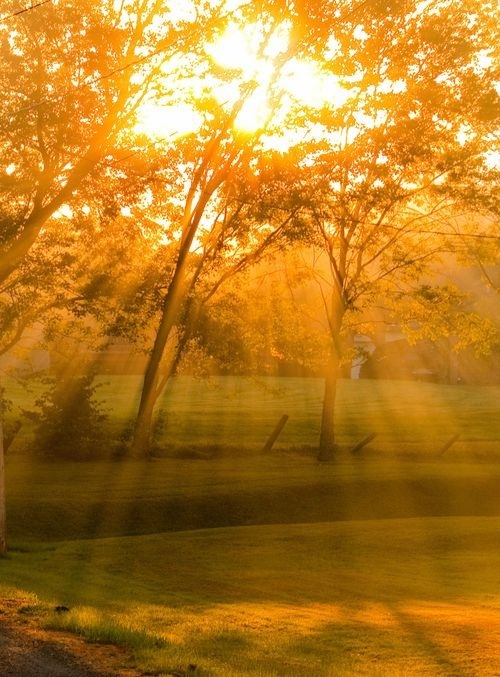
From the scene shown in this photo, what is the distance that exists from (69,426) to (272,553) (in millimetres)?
18451

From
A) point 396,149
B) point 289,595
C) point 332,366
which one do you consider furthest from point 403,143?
point 289,595

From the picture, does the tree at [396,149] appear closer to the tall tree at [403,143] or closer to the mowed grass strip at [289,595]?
the tall tree at [403,143]

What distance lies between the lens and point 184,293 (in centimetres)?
3691

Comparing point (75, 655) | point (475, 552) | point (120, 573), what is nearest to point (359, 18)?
point (475, 552)

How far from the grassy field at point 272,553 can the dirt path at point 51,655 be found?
0.90 feet

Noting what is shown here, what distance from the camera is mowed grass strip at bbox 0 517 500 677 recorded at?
35.6 feet

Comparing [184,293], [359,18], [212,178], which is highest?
[359,18]

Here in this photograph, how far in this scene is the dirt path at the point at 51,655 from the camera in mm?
9305

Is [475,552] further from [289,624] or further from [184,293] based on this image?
[184,293]

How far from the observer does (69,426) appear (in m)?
40.2

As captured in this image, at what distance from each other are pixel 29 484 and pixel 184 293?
30.0ft

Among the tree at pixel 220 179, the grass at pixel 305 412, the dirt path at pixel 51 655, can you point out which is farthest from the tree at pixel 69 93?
the dirt path at pixel 51 655

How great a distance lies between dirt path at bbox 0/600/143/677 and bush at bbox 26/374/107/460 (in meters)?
28.7

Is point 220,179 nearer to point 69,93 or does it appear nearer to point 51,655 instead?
point 69,93
